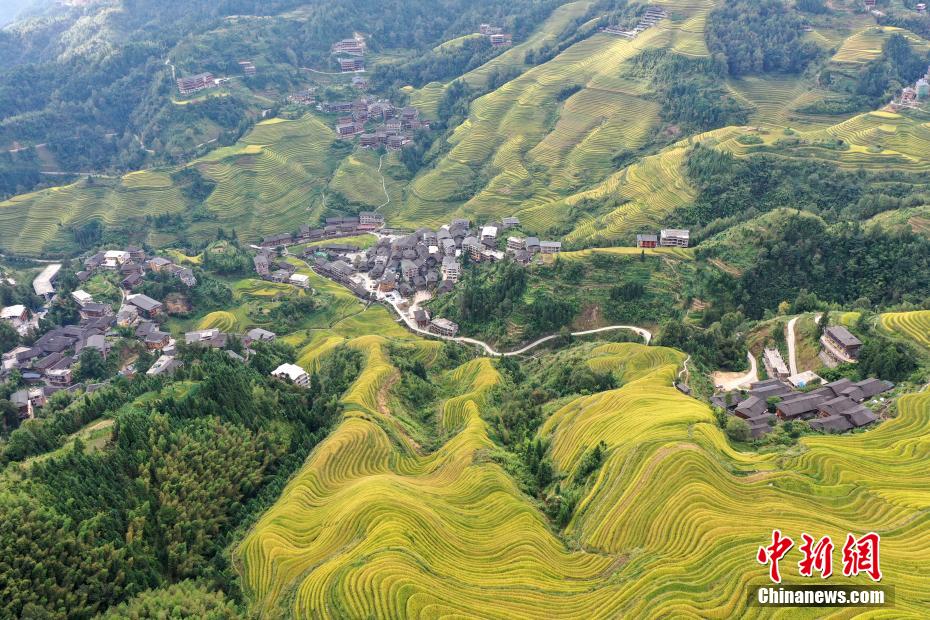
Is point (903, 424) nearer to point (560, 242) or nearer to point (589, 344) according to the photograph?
point (589, 344)

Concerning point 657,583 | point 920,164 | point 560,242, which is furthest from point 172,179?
point 920,164

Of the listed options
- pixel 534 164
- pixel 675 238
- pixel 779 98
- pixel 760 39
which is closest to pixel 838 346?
pixel 675 238

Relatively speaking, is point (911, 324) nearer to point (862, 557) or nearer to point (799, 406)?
point (799, 406)

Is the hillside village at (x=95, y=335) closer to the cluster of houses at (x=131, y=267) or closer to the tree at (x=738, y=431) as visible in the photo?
the cluster of houses at (x=131, y=267)

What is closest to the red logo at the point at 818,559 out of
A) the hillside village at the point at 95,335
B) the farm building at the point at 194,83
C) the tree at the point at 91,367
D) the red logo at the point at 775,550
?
the red logo at the point at 775,550

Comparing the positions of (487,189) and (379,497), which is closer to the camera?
(379,497)

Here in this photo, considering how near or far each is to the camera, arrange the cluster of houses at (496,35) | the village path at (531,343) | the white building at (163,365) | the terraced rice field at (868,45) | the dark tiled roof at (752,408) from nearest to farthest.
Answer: the dark tiled roof at (752,408) < the white building at (163,365) < the village path at (531,343) < the terraced rice field at (868,45) < the cluster of houses at (496,35)

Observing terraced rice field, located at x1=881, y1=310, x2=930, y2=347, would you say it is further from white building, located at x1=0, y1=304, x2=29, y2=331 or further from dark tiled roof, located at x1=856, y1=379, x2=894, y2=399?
white building, located at x1=0, y1=304, x2=29, y2=331
